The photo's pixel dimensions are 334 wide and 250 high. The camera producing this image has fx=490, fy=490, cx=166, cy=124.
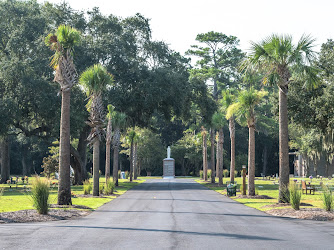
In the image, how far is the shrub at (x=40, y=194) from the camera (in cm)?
1792

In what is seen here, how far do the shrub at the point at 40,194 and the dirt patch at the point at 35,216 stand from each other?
0.26m

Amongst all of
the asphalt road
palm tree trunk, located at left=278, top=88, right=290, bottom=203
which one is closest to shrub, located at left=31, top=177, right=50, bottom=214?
the asphalt road

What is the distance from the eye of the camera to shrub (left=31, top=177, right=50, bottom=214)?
17.9 meters

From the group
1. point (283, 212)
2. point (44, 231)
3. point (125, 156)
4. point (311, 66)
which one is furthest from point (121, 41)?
point (125, 156)

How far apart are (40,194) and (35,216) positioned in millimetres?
949

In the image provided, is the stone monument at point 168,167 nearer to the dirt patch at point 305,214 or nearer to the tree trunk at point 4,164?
the tree trunk at point 4,164

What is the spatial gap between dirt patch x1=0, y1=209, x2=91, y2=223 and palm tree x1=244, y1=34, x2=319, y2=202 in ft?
33.2

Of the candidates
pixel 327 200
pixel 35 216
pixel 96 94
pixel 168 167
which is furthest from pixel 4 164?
pixel 327 200

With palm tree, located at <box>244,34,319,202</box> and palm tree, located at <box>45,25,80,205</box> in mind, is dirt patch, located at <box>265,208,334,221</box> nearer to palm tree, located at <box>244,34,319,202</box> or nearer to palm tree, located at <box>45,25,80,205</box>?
palm tree, located at <box>244,34,319,202</box>

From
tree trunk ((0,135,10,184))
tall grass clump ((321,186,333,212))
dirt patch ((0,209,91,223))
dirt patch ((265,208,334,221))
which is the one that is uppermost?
tree trunk ((0,135,10,184))

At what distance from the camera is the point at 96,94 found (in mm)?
30547

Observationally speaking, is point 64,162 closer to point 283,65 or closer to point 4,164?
point 283,65

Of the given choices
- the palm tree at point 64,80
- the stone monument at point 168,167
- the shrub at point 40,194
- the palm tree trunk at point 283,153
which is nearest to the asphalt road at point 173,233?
→ the shrub at point 40,194

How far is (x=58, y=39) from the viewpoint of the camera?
2378cm
